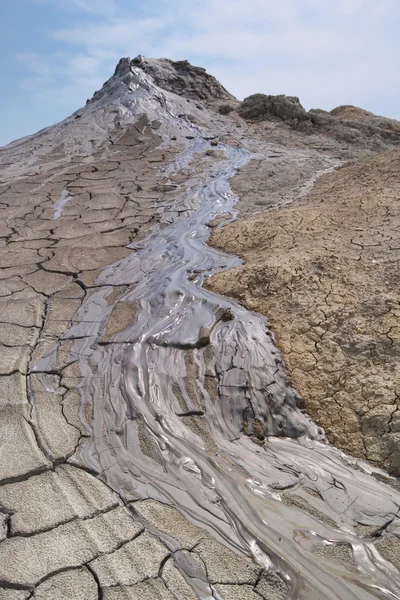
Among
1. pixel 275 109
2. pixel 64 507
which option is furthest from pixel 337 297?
pixel 275 109

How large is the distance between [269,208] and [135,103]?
545 cm

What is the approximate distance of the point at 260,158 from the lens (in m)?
6.41

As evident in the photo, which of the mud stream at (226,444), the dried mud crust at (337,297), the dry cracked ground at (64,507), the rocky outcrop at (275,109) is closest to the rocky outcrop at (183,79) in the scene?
the rocky outcrop at (275,109)

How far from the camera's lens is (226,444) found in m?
1.77

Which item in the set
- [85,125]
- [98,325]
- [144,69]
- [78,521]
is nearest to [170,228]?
[98,325]

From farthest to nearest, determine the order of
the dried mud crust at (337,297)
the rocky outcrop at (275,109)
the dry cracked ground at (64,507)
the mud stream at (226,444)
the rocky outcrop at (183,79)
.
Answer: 1. the rocky outcrop at (183,79)
2. the rocky outcrop at (275,109)
3. the dried mud crust at (337,297)
4. the mud stream at (226,444)
5. the dry cracked ground at (64,507)

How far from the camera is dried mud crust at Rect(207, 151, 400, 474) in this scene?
1.84 metres

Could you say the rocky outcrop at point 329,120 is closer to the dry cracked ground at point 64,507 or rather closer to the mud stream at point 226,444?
the dry cracked ground at point 64,507

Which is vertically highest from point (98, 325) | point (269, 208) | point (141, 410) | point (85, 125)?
point (85, 125)

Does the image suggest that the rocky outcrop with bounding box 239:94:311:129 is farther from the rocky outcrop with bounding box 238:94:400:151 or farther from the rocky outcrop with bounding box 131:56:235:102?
the rocky outcrop with bounding box 131:56:235:102

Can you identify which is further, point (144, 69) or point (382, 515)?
point (144, 69)

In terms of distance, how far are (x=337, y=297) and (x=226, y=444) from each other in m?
1.13

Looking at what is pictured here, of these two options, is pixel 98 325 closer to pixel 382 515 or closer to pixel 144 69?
pixel 382 515

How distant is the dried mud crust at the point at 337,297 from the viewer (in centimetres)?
184
